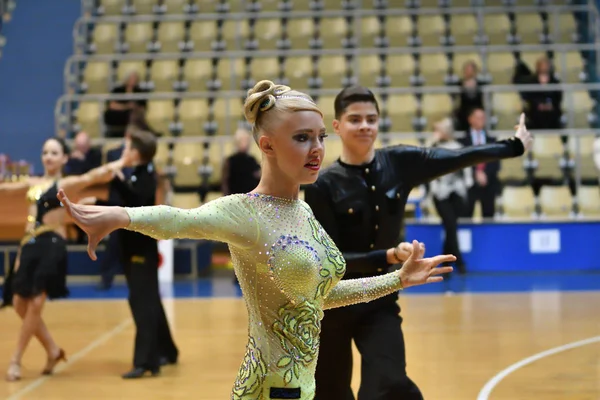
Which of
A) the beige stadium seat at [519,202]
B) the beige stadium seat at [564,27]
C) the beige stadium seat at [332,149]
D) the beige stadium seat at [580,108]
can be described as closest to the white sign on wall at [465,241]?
the beige stadium seat at [519,202]

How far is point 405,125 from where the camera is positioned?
1433 cm

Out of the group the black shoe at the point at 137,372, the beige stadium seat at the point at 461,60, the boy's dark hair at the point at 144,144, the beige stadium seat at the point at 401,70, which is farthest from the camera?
the beige stadium seat at the point at 401,70

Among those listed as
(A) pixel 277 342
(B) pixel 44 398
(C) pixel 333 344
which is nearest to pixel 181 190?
(B) pixel 44 398

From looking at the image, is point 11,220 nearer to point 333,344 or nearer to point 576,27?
point 333,344

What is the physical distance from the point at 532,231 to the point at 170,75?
6.81 meters

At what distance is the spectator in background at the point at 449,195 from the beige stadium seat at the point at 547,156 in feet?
6.69

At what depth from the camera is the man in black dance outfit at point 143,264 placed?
6.93 metres

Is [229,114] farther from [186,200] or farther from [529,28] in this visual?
[529,28]

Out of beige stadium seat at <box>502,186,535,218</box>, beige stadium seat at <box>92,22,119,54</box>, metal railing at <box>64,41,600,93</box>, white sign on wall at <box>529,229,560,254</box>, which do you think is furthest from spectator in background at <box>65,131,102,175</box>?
white sign on wall at <box>529,229,560,254</box>

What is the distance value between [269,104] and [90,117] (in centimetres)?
1247

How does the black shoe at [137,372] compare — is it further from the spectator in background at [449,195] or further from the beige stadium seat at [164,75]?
the beige stadium seat at [164,75]

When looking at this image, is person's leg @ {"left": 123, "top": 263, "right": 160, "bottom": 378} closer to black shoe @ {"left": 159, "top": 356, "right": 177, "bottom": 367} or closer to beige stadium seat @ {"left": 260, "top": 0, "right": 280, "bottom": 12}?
black shoe @ {"left": 159, "top": 356, "right": 177, "bottom": 367}

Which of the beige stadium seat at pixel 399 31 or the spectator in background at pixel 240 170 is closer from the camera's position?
the spectator in background at pixel 240 170

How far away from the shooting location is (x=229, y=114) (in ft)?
47.4
